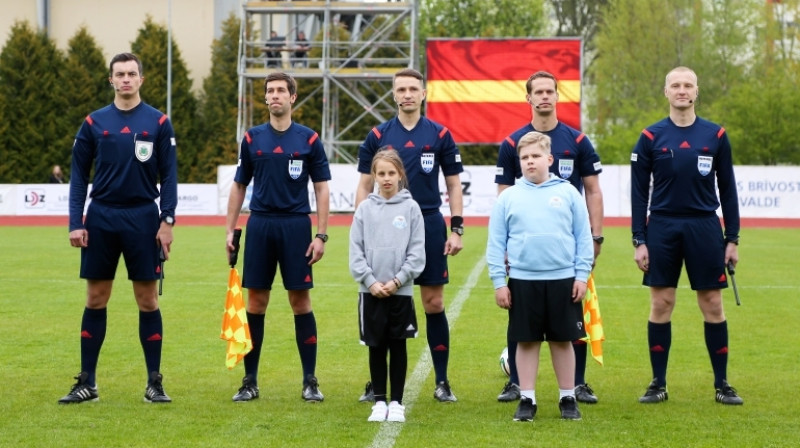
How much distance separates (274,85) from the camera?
25.7ft

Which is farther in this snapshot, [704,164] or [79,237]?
[704,164]

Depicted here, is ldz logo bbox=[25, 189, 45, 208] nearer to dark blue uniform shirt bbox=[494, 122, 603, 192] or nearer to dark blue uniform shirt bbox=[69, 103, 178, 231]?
dark blue uniform shirt bbox=[69, 103, 178, 231]

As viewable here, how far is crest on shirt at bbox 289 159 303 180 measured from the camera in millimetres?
7984

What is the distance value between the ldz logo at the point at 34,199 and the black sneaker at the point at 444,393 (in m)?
29.7

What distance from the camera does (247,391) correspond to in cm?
791

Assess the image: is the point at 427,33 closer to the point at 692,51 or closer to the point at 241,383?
the point at 692,51

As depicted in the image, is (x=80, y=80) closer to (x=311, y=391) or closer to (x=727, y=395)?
(x=311, y=391)

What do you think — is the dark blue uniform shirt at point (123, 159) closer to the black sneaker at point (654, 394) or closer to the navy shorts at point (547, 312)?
the navy shorts at point (547, 312)

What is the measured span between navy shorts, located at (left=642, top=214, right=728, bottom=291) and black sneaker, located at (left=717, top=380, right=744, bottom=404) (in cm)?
63

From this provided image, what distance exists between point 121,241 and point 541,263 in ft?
8.65

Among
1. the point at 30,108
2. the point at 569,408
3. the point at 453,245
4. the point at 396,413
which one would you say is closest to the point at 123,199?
the point at 453,245

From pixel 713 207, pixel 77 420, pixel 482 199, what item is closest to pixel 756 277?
pixel 713 207

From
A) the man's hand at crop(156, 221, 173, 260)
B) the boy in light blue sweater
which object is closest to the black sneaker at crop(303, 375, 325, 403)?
the man's hand at crop(156, 221, 173, 260)

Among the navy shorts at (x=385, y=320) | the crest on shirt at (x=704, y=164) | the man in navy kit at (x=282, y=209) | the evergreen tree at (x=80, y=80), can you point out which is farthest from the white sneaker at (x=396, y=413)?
the evergreen tree at (x=80, y=80)
